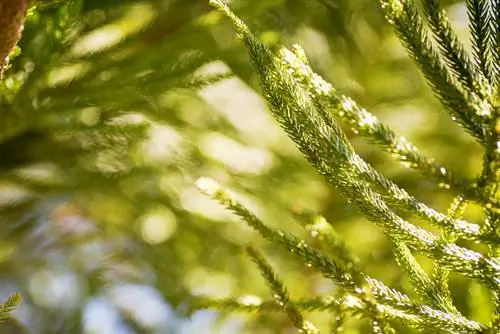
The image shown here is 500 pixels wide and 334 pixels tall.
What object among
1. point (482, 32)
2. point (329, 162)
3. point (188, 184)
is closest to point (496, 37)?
point (482, 32)

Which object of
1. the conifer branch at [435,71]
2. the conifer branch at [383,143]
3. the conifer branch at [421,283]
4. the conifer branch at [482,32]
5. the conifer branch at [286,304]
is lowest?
the conifer branch at [286,304]

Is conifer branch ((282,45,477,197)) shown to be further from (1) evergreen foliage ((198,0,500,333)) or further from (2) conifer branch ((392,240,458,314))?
(2) conifer branch ((392,240,458,314))

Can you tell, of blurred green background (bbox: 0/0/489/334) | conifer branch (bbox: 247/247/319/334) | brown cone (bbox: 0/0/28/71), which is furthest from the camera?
blurred green background (bbox: 0/0/489/334)

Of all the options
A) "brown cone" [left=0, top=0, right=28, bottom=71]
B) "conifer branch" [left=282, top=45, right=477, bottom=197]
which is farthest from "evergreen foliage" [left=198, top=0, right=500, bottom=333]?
"brown cone" [left=0, top=0, right=28, bottom=71]

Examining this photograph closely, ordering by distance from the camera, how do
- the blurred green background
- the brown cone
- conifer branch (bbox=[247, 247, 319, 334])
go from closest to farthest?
the brown cone, conifer branch (bbox=[247, 247, 319, 334]), the blurred green background

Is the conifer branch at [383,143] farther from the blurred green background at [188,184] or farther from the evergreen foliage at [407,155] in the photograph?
the blurred green background at [188,184]

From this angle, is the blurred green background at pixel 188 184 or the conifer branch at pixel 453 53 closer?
the conifer branch at pixel 453 53

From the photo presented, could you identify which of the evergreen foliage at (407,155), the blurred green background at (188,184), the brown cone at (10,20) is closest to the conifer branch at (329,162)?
the evergreen foliage at (407,155)

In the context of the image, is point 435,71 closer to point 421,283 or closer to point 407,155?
point 407,155
